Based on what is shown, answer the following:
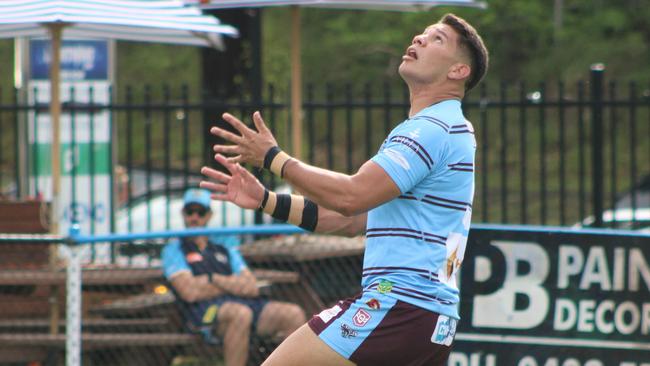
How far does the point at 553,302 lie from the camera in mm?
5703

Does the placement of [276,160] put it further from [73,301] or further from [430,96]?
[73,301]

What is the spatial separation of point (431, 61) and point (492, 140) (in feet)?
72.4

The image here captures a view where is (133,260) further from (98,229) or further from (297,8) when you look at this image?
(297,8)

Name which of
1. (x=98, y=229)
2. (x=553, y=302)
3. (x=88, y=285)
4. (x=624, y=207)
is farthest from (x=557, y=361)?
(x=624, y=207)

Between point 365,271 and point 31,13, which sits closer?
point 365,271

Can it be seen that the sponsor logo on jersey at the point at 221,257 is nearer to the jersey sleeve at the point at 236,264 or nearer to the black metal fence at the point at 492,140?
the jersey sleeve at the point at 236,264

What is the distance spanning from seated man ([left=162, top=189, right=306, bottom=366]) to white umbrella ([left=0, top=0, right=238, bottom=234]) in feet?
4.54

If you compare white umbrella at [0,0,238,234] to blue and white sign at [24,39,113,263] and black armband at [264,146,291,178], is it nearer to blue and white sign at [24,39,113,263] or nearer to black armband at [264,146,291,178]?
blue and white sign at [24,39,113,263]

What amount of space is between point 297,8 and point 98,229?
8.87ft

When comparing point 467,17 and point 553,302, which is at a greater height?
point 467,17

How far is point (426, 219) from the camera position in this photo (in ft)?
13.0

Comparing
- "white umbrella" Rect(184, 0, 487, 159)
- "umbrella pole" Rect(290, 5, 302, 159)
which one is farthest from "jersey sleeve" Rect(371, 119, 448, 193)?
"umbrella pole" Rect(290, 5, 302, 159)

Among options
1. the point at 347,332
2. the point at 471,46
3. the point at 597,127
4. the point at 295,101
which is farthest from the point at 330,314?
the point at 597,127

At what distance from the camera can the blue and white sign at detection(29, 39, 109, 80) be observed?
1088cm
